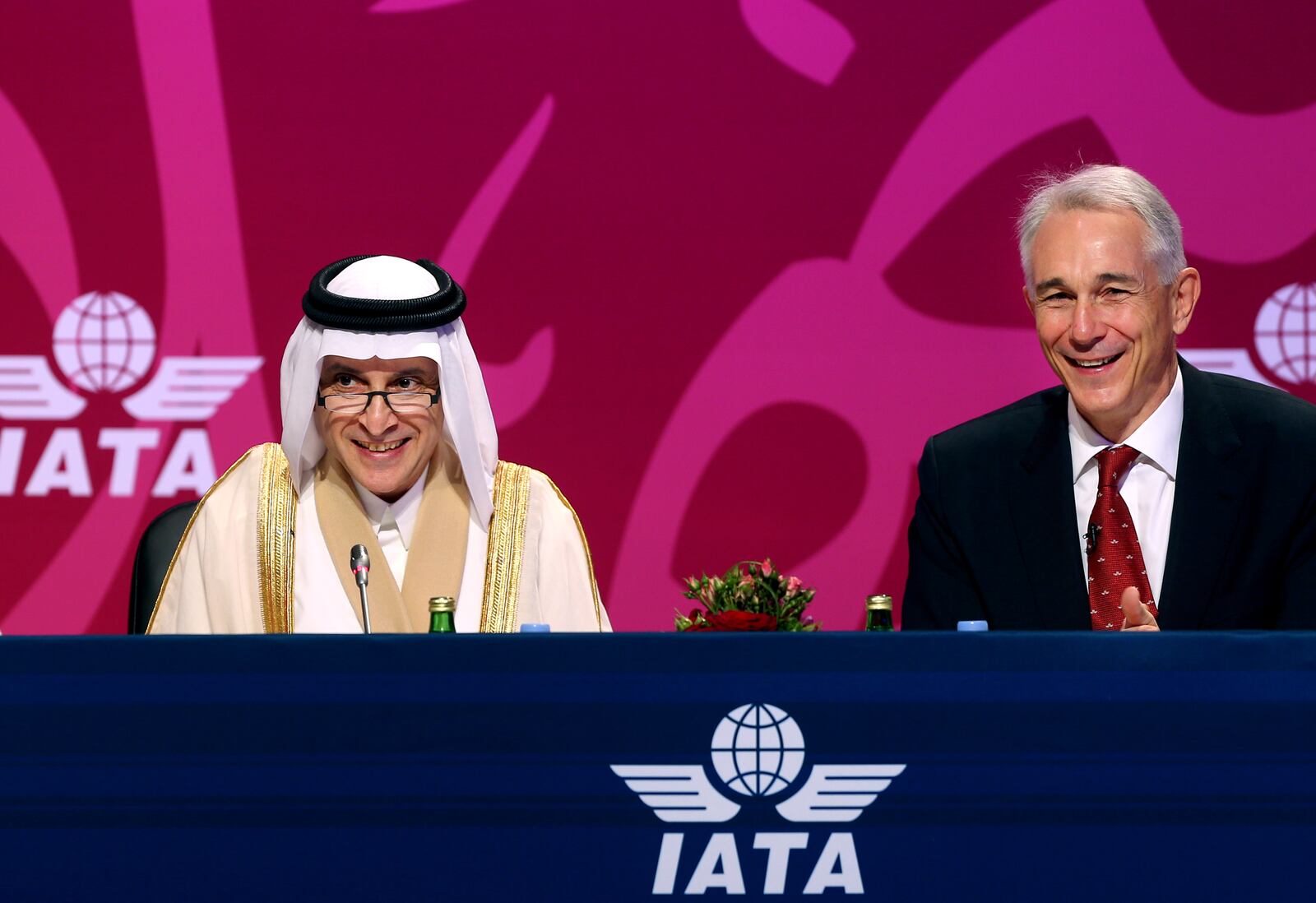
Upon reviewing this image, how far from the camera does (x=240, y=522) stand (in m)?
2.67

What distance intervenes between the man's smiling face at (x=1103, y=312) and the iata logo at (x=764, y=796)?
3.84 ft

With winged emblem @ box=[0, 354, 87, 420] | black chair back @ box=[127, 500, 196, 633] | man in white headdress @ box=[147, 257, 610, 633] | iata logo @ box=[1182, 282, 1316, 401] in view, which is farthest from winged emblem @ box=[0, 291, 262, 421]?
iata logo @ box=[1182, 282, 1316, 401]

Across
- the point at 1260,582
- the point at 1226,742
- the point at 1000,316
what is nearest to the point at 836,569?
the point at 1000,316

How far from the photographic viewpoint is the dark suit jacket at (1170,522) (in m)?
2.32

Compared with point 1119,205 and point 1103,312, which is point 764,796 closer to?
point 1103,312

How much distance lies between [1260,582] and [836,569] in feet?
5.31

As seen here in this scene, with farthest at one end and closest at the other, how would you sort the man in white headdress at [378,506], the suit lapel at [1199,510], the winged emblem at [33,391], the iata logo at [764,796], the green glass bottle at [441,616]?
1. the winged emblem at [33,391]
2. the man in white headdress at [378,506]
3. the suit lapel at [1199,510]
4. the green glass bottle at [441,616]
5. the iata logo at [764,796]

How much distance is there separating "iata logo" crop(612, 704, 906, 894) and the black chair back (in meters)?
1.62

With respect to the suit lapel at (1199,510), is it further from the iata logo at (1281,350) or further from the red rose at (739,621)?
the iata logo at (1281,350)

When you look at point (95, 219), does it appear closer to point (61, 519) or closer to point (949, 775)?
point (61, 519)

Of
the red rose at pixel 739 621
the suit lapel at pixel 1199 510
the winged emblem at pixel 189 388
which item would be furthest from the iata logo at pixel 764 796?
the winged emblem at pixel 189 388

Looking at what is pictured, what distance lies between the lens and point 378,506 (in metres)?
2.73

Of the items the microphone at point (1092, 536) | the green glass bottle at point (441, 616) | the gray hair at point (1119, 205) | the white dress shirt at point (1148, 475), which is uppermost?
the gray hair at point (1119, 205)

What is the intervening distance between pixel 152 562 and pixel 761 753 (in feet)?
5.82
